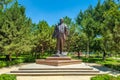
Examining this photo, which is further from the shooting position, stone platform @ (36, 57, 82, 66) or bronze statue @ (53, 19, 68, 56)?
bronze statue @ (53, 19, 68, 56)

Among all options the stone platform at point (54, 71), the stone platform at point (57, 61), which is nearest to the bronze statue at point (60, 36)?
the stone platform at point (57, 61)

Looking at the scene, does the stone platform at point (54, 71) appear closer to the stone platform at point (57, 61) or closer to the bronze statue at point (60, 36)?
the stone platform at point (57, 61)

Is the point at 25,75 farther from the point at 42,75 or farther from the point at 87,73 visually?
the point at 87,73

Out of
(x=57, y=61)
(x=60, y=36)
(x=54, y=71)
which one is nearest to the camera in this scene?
(x=54, y=71)

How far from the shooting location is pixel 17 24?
Result: 23844 millimetres

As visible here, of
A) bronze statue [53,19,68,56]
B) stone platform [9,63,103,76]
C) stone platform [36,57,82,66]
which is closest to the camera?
stone platform [9,63,103,76]

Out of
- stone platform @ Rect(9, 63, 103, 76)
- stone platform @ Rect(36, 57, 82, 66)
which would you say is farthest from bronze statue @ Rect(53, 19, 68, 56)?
stone platform @ Rect(9, 63, 103, 76)

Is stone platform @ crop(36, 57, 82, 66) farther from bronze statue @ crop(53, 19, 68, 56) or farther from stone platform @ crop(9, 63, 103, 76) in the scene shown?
stone platform @ crop(9, 63, 103, 76)

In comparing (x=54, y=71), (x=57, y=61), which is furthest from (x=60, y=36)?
(x=54, y=71)

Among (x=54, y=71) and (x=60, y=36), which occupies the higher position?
(x=60, y=36)

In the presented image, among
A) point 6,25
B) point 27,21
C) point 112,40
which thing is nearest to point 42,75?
point 112,40

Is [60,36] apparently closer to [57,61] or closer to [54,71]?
[57,61]

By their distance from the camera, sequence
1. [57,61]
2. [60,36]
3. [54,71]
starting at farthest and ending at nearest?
[60,36], [57,61], [54,71]

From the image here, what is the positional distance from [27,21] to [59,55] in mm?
8987
